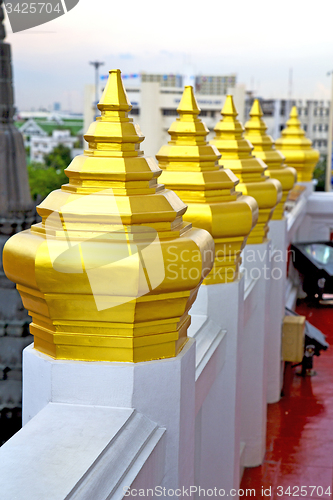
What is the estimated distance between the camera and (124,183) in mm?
1961

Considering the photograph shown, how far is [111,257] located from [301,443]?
3.66 m

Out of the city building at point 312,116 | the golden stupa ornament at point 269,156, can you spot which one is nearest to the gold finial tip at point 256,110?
the golden stupa ornament at point 269,156

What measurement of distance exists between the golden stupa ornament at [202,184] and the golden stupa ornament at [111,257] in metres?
0.87

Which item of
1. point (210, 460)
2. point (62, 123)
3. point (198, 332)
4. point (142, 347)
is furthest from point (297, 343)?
point (62, 123)

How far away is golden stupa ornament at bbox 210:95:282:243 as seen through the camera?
13.3ft

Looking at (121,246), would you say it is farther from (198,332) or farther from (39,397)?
(198,332)

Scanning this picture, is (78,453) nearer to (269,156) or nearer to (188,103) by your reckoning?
(188,103)

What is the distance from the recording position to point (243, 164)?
4062 mm

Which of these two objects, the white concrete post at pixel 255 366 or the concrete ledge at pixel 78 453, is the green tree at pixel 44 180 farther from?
the concrete ledge at pixel 78 453

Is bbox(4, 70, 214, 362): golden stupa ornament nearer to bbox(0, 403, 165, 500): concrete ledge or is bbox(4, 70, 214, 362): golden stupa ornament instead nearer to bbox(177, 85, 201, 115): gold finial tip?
bbox(0, 403, 165, 500): concrete ledge

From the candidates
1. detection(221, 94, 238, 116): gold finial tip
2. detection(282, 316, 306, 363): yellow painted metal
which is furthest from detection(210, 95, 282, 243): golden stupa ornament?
detection(282, 316, 306, 363): yellow painted metal

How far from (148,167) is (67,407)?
0.74 meters

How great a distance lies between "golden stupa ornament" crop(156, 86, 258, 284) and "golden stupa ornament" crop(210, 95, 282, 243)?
0.91 m

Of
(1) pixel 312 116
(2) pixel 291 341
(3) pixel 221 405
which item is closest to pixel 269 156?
(2) pixel 291 341
